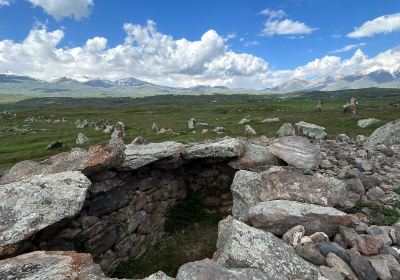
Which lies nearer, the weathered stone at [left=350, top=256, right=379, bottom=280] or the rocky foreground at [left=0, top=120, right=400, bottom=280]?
the weathered stone at [left=350, top=256, right=379, bottom=280]

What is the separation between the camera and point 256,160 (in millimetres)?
16375

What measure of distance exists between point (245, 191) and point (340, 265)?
532cm

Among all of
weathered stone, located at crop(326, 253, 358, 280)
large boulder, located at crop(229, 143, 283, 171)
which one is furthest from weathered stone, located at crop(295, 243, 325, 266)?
large boulder, located at crop(229, 143, 283, 171)

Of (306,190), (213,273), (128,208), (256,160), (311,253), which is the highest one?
(306,190)

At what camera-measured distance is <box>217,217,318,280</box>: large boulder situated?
26.3 feet

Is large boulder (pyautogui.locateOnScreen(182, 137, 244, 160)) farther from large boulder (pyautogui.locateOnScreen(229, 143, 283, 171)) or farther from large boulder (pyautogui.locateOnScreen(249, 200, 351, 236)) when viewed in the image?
large boulder (pyautogui.locateOnScreen(249, 200, 351, 236))

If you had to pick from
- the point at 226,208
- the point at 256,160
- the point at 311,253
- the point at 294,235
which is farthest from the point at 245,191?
the point at 311,253

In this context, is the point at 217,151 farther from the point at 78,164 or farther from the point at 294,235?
the point at 294,235

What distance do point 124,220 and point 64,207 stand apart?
13.4 feet

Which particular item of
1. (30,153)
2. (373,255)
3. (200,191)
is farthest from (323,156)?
(30,153)

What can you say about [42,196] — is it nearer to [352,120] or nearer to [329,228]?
[329,228]

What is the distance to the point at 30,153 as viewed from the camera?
31234 millimetres

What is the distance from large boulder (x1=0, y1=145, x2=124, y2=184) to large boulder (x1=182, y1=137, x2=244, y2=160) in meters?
3.58

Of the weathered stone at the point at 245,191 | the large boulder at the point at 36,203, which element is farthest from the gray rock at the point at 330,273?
the large boulder at the point at 36,203
